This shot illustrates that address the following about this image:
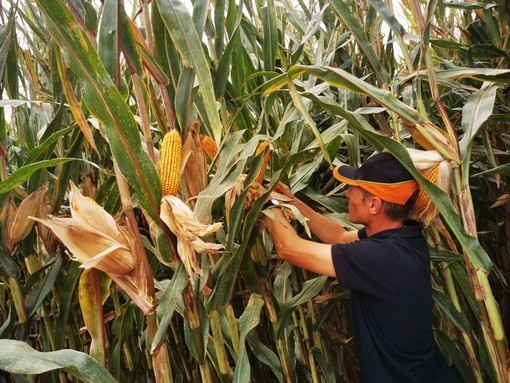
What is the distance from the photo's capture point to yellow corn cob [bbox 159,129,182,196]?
1090mm

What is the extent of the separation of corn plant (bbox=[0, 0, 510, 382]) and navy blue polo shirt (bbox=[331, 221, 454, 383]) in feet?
0.46

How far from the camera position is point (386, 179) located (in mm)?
1543

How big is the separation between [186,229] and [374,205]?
757mm

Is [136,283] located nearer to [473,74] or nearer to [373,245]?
[373,245]

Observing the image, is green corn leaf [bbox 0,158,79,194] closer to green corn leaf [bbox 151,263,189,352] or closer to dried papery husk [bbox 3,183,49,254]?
dried papery husk [bbox 3,183,49,254]

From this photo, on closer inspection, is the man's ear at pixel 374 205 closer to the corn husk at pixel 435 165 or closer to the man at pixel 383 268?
the man at pixel 383 268

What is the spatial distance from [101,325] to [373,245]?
31.5 inches

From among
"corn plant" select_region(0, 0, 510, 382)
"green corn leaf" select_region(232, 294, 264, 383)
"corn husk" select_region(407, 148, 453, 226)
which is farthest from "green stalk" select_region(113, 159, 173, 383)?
"corn husk" select_region(407, 148, 453, 226)

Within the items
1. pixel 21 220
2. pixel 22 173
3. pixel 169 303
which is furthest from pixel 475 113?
pixel 21 220

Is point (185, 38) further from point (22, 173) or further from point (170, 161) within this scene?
point (22, 173)

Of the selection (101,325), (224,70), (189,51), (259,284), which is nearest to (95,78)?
(189,51)

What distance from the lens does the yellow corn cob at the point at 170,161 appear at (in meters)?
1.09

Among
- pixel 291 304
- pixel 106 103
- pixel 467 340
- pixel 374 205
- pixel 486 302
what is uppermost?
pixel 106 103

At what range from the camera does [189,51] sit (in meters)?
1.15
